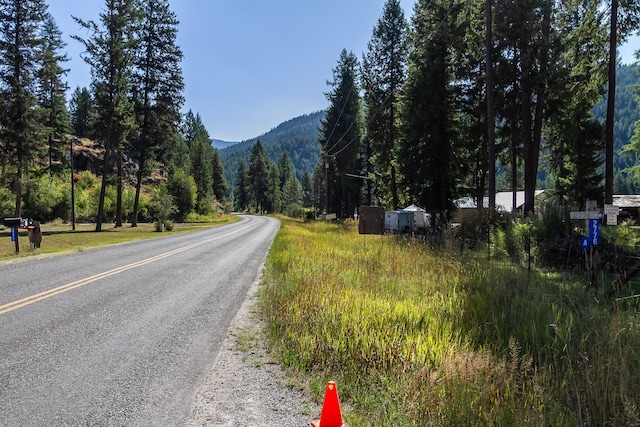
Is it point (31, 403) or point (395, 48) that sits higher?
point (395, 48)

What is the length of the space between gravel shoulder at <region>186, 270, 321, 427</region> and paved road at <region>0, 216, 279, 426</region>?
165mm

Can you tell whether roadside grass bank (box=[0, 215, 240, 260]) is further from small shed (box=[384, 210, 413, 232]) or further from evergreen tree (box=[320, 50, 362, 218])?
evergreen tree (box=[320, 50, 362, 218])

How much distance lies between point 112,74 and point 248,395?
38.0 metres

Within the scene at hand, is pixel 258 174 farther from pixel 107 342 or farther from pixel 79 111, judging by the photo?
pixel 107 342

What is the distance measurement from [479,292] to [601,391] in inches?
147

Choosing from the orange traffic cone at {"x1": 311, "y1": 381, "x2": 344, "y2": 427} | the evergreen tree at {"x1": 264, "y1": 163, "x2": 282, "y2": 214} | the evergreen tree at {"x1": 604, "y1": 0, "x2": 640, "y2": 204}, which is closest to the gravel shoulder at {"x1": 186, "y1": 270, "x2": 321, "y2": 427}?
the orange traffic cone at {"x1": 311, "y1": 381, "x2": 344, "y2": 427}

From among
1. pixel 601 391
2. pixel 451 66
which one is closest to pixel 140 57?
pixel 451 66

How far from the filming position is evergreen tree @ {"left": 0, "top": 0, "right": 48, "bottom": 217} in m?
30.9

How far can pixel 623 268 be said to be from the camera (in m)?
10.7

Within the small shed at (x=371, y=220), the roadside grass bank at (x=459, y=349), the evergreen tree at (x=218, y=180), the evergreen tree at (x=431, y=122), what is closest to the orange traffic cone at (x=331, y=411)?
the roadside grass bank at (x=459, y=349)

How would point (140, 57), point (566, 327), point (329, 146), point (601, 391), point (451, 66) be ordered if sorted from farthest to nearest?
point (329, 146) < point (140, 57) < point (451, 66) < point (566, 327) < point (601, 391)

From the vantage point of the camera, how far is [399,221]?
36031 millimetres

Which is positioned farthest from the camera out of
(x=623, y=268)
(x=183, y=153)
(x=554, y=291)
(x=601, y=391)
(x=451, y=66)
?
(x=183, y=153)

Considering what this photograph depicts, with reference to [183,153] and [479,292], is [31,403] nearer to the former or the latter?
[479,292]
